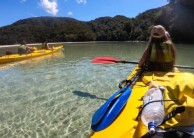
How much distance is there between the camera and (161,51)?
6465mm

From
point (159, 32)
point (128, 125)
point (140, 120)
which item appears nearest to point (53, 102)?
point (159, 32)

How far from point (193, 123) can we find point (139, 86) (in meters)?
2.23

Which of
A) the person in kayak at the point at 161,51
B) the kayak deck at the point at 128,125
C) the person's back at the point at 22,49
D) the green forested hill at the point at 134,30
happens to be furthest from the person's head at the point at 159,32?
the green forested hill at the point at 134,30

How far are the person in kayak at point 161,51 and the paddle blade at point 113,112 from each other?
2279 millimetres

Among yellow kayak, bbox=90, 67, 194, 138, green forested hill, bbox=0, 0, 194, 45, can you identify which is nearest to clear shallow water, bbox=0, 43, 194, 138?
yellow kayak, bbox=90, 67, 194, 138

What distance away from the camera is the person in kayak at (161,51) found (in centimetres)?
→ 636

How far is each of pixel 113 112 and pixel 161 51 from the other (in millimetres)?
2997

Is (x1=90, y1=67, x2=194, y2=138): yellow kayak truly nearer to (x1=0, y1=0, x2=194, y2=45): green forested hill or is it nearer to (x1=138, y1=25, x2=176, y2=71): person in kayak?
(x1=138, y1=25, x2=176, y2=71): person in kayak

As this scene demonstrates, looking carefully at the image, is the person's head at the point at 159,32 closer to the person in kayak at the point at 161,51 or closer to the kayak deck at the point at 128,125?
the person in kayak at the point at 161,51

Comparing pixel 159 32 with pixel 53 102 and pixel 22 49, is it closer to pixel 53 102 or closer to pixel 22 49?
pixel 53 102

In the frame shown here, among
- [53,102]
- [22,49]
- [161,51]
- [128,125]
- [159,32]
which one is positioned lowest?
[53,102]

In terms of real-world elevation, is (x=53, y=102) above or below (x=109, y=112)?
below

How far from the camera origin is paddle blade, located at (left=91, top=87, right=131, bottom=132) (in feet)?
12.5

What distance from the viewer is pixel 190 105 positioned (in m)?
3.10
